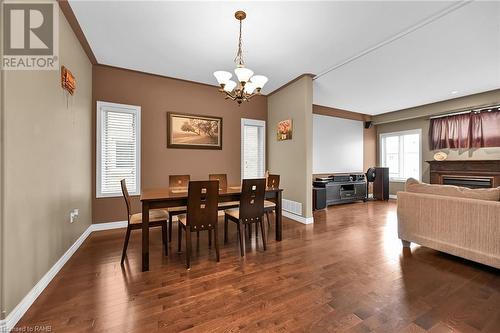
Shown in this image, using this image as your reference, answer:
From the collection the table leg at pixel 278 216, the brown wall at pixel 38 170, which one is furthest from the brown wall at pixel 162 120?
the table leg at pixel 278 216

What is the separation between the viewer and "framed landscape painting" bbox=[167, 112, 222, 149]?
4227 millimetres

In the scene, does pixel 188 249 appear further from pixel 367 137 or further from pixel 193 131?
pixel 367 137

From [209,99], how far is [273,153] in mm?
1917

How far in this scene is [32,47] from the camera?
77.0 inches

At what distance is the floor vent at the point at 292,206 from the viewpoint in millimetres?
4277

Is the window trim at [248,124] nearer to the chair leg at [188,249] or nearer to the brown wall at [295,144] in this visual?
the brown wall at [295,144]

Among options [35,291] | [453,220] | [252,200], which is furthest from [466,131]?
[35,291]

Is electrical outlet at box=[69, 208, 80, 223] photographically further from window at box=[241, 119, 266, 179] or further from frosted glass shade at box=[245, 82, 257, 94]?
window at box=[241, 119, 266, 179]

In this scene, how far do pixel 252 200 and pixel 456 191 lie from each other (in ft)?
7.89

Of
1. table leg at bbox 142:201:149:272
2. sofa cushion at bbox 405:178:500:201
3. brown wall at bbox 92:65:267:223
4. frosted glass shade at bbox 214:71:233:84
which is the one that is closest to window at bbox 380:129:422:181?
sofa cushion at bbox 405:178:500:201

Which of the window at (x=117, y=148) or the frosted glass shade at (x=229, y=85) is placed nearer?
the frosted glass shade at (x=229, y=85)

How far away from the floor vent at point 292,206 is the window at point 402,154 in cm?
459

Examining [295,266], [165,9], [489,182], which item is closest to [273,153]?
[295,266]

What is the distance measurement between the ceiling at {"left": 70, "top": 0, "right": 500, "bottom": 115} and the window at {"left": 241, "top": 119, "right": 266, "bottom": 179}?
43.4 inches
